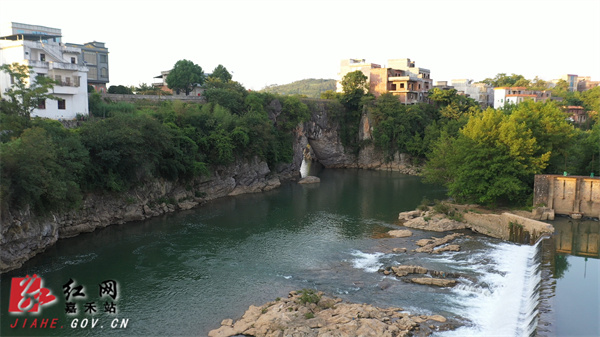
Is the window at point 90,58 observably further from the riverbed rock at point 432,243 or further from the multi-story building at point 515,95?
the multi-story building at point 515,95

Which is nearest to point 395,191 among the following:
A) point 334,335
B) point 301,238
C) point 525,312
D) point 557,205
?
point 557,205

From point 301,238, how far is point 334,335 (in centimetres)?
1021

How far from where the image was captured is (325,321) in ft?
44.9

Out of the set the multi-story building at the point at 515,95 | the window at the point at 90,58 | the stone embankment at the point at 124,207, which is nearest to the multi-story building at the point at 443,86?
the multi-story building at the point at 515,95

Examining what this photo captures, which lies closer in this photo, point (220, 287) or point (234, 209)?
point (220, 287)

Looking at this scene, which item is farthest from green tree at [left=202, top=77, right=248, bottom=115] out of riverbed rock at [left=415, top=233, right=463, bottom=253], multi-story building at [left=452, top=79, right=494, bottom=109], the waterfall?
multi-story building at [left=452, top=79, right=494, bottom=109]

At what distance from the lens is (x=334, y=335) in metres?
12.8

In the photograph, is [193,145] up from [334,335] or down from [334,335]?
up

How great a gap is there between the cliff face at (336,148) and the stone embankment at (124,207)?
27.9ft

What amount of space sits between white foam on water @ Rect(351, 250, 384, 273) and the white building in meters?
18.9

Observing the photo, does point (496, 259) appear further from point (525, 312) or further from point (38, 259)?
point (38, 259)

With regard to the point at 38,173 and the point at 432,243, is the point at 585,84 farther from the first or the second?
the point at 38,173

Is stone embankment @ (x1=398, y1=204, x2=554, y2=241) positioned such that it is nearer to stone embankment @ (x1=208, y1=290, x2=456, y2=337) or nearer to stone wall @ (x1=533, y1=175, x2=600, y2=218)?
stone wall @ (x1=533, y1=175, x2=600, y2=218)

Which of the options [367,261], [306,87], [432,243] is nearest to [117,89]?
[367,261]
